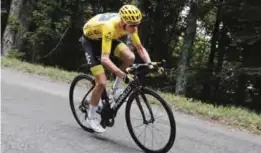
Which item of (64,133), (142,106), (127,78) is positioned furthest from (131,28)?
(64,133)

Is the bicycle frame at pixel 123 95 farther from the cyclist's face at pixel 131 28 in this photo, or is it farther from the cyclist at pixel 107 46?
the cyclist's face at pixel 131 28

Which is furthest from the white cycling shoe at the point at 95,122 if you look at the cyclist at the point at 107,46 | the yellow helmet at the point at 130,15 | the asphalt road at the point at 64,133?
the yellow helmet at the point at 130,15

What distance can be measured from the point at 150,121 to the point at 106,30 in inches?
50.2

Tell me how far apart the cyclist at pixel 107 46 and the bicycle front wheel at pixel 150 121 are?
32 centimetres

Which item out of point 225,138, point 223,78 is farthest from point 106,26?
point 223,78

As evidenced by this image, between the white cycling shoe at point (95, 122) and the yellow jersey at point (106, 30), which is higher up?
the yellow jersey at point (106, 30)

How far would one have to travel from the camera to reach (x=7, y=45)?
68.0 feet

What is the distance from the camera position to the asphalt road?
6.15 meters

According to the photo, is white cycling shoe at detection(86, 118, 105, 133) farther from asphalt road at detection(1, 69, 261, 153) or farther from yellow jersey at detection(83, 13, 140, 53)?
yellow jersey at detection(83, 13, 140, 53)

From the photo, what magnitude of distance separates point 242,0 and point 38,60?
12.7 meters

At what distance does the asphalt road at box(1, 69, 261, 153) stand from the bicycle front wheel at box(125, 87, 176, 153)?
205 mm

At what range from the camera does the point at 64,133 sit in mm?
6832

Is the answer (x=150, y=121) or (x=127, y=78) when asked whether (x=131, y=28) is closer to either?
(x=127, y=78)

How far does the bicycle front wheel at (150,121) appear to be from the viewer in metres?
5.99
